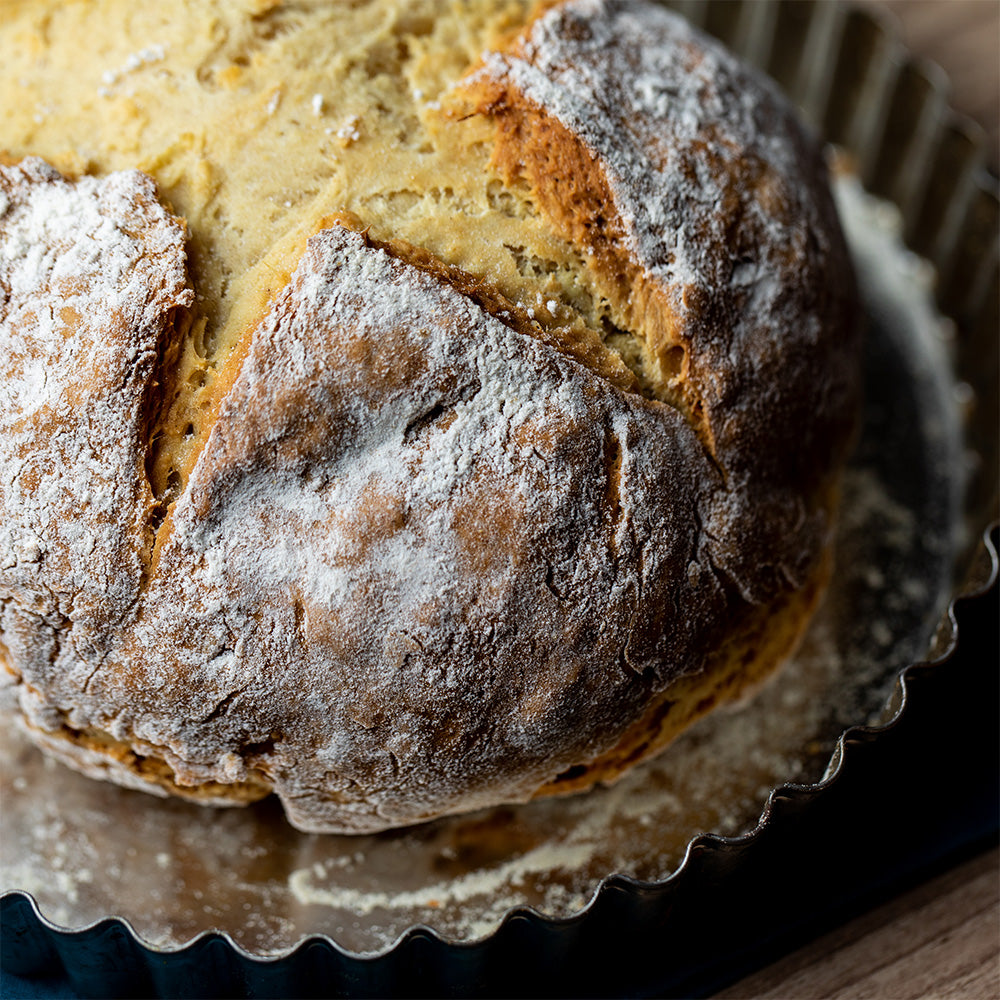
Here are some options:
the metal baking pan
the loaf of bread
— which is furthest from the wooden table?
the loaf of bread

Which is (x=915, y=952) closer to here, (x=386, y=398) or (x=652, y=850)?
(x=652, y=850)

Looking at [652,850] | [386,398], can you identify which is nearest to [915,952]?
[652,850]

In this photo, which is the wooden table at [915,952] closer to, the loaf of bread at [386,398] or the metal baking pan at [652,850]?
the metal baking pan at [652,850]

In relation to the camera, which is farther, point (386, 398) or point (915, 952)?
point (915, 952)

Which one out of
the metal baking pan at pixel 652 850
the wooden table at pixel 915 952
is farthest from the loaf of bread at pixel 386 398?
the wooden table at pixel 915 952

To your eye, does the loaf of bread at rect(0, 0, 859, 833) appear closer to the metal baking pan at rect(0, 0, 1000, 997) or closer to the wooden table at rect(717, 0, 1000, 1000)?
the metal baking pan at rect(0, 0, 1000, 997)

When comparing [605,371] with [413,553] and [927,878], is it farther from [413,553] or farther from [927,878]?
[927,878]
